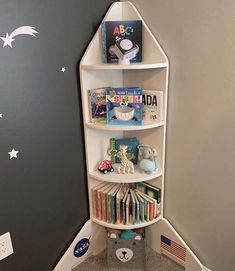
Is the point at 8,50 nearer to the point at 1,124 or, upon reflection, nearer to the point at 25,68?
the point at 25,68

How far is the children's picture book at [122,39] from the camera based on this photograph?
1171 millimetres

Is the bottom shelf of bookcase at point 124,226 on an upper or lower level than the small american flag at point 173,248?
upper

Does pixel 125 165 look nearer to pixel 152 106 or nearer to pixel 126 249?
pixel 152 106

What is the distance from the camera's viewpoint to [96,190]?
1407 millimetres

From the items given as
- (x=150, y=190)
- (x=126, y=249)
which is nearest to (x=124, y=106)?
(x=150, y=190)

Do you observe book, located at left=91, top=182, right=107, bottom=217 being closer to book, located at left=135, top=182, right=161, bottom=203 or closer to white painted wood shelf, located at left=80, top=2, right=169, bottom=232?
white painted wood shelf, located at left=80, top=2, right=169, bottom=232

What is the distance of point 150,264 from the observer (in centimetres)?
148

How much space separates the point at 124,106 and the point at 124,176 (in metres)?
0.37

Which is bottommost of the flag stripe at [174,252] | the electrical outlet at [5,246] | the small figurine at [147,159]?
the flag stripe at [174,252]

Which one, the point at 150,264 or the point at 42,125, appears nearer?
the point at 42,125

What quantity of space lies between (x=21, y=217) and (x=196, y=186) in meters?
0.86

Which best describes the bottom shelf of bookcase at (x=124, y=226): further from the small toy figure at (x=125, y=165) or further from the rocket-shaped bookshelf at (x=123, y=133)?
the small toy figure at (x=125, y=165)

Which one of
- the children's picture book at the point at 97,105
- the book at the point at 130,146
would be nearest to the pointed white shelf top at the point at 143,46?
the children's picture book at the point at 97,105

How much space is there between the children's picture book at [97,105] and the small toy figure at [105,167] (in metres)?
0.24
